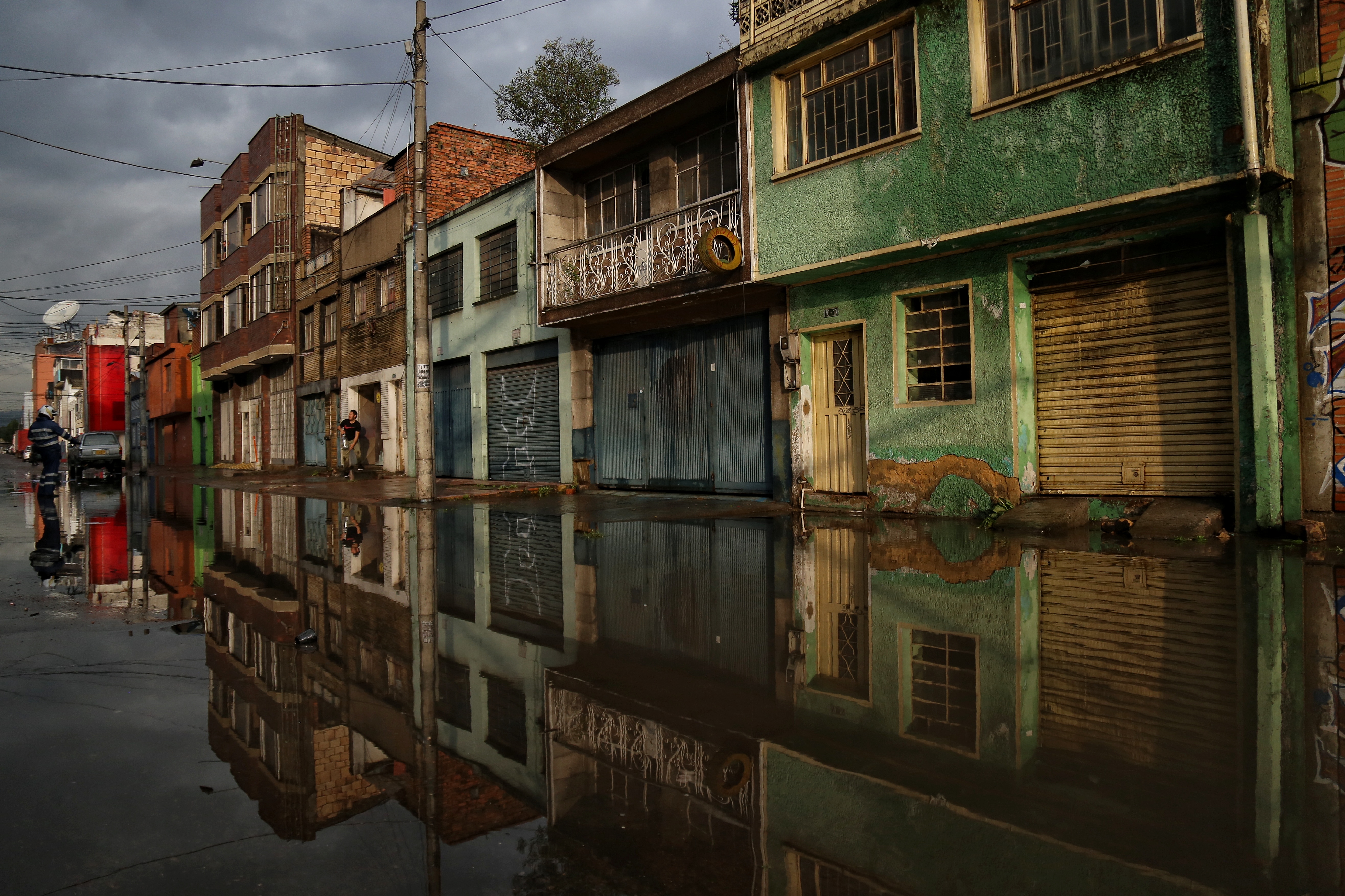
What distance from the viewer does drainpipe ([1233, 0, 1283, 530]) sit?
740 centimetres

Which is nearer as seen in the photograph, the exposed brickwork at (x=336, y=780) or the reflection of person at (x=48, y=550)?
the exposed brickwork at (x=336, y=780)

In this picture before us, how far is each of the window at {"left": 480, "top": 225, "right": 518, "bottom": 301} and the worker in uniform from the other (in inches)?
350

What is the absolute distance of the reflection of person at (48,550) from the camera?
25.1 ft

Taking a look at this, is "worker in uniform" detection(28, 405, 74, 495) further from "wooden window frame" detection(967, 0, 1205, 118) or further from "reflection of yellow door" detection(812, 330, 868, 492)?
"wooden window frame" detection(967, 0, 1205, 118)

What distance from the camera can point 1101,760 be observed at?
267 cm

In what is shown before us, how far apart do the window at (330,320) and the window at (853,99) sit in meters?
19.2

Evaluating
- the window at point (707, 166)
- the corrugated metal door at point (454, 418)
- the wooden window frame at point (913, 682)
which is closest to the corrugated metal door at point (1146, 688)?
the wooden window frame at point (913, 682)

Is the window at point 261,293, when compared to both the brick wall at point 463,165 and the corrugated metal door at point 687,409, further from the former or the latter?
the corrugated metal door at point 687,409

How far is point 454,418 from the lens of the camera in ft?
68.6

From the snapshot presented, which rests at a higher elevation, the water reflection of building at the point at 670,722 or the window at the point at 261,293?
the window at the point at 261,293

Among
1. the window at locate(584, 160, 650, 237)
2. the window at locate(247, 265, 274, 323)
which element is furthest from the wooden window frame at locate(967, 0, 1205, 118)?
the window at locate(247, 265, 274, 323)

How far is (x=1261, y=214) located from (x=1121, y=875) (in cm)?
776

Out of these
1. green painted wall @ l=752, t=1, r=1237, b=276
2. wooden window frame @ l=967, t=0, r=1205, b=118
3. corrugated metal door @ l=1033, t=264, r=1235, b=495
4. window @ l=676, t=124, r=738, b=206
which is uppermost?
window @ l=676, t=124, r=738, b=206

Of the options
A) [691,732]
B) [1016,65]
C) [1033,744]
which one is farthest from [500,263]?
[1033,744]
